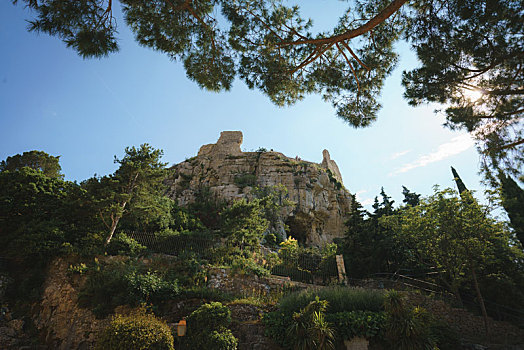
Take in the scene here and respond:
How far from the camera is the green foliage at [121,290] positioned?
7.02 m

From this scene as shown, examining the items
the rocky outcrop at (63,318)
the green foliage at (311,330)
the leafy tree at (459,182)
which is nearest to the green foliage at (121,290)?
the rocky outcrop at (63,318)

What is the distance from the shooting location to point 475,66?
491cm

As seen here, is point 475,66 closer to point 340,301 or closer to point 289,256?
point 340,301

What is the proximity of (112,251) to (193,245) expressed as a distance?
3.20 m

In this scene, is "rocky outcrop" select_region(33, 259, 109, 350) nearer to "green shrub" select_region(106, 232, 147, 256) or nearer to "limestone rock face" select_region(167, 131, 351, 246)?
"green shrub" select_region(106, 232, 147, 256)

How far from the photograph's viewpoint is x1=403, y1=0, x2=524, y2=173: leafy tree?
14.2ft

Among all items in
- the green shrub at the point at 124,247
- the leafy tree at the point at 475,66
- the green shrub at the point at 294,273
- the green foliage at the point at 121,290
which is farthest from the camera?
the green shrub at the point at 294,273

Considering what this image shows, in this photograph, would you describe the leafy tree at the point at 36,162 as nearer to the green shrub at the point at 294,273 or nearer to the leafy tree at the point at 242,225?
the leafy tree at the point at 242,225

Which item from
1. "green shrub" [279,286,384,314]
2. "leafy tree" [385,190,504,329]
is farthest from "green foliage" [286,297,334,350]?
"leafy tree" [385,190,504,329]

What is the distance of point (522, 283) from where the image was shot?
407 inches

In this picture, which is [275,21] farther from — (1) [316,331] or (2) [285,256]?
(2) [285,256]

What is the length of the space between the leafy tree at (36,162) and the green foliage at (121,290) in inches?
611

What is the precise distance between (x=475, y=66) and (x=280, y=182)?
20.8 m

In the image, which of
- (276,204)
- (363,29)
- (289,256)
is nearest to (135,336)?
(363,29)
